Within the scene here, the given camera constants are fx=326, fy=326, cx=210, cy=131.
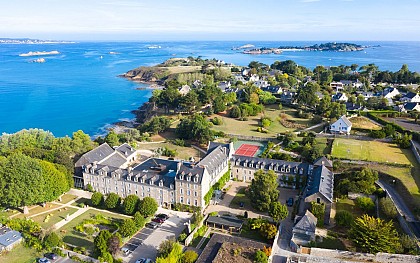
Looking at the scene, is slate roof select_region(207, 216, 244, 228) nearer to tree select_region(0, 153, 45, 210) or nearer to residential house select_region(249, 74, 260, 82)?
tree select_region(0, 153, 45, 210)

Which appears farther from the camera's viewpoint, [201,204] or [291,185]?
[291,185]

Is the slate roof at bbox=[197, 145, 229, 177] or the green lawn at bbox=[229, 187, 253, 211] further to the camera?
the slate roof at bbox=[197, 145, 229, 177]

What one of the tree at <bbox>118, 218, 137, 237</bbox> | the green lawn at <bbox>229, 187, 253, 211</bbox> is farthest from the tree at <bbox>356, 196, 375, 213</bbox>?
the tree at <bbox>118, 218, 137, 237</bbox>

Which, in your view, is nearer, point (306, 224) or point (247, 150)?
point (306, 224)

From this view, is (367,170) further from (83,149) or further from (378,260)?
(83,149)

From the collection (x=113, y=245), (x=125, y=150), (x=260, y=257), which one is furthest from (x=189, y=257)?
(x=125, y=150)

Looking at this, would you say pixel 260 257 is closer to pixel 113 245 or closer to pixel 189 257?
pixel 189 257

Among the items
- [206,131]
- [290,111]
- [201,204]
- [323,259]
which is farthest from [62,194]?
[290,111]
